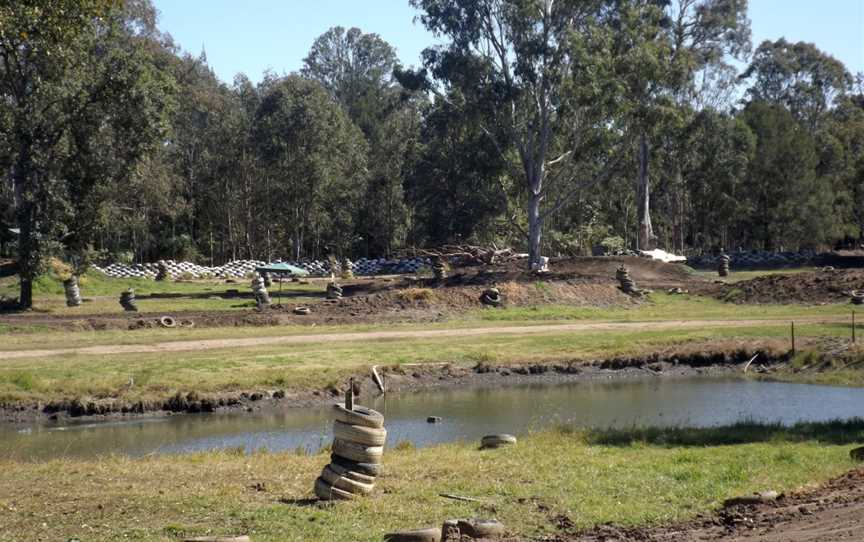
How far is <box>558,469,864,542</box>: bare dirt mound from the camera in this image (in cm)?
1238

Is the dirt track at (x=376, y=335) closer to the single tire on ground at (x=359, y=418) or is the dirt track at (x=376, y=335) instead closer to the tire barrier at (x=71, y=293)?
the tire barrier at (x=71, y=293)

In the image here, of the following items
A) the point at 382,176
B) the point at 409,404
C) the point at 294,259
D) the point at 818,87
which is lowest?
the point at 409,404

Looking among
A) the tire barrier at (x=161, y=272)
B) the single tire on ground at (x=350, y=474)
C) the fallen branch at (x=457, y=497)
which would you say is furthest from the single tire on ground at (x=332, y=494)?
the tire barrier at (x=161, y=272)

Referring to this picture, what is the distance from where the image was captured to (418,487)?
15258mm

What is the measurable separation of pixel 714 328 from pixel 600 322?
19.8ft

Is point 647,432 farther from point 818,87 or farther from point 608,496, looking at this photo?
point 818,87

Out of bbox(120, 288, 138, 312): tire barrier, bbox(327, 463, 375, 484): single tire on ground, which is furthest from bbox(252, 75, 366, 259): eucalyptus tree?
bbox(327, 463, 375, 484): single tire on ground

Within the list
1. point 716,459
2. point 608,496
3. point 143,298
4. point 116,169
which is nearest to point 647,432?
point 716,459

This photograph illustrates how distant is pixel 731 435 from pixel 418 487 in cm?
734

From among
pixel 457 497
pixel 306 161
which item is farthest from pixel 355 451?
pixel 306 161

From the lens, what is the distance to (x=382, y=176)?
95.2 metres

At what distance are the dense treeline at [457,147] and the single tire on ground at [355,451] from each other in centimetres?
3403

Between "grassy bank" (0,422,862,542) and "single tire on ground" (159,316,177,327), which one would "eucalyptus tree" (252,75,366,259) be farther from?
"grassy bank" (0,422,862,542)

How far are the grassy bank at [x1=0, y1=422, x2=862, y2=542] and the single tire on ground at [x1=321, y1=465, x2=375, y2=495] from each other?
0.77 ft
